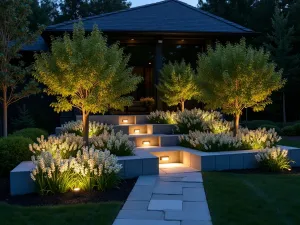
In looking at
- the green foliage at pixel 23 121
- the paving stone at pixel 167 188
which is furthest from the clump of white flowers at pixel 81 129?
the paving stone at pixel 167 188

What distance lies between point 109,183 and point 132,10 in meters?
10.1

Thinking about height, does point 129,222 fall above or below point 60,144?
below

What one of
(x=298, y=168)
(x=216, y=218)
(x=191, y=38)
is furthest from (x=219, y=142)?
(x=191, y=38)

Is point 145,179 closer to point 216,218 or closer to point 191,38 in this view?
point 216,218

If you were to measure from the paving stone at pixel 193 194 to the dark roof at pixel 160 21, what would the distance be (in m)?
7.99

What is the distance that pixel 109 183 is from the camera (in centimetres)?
541

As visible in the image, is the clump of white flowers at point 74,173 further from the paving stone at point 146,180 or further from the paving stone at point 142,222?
the paving stone at point 142,222

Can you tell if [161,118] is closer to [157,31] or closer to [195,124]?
[195,124]

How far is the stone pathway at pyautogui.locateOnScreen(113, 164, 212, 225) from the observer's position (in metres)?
4.04

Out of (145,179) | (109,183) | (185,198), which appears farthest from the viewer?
(145,179)

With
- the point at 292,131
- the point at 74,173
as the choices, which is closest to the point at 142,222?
the point at 74,173

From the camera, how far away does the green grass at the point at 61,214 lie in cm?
390

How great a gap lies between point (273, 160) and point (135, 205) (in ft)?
12.4

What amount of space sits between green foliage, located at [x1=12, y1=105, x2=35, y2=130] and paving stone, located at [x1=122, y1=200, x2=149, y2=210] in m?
8.91
